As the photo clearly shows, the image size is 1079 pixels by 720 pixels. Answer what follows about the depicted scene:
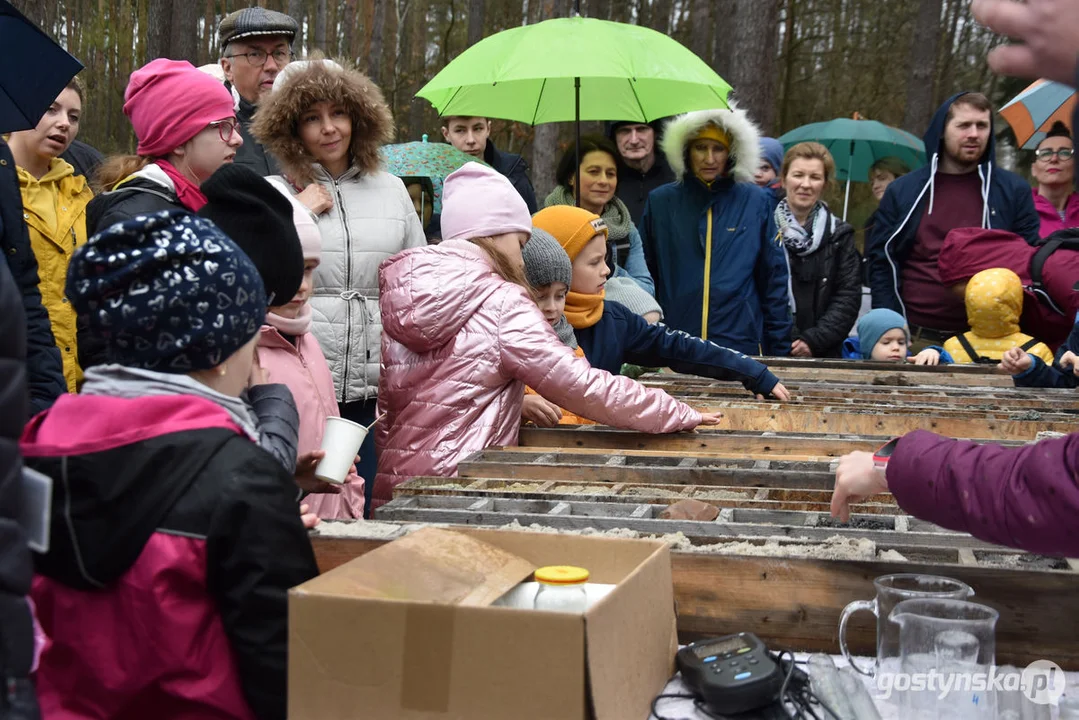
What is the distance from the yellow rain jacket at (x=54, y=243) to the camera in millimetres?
4859

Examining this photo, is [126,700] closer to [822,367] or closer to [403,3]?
[822,367]

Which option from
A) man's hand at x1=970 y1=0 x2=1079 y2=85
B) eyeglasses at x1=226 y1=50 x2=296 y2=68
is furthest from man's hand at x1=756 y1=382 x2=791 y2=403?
eyeglasses at x1=226 y1=50 x2=296 y2=68

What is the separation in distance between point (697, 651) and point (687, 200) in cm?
514

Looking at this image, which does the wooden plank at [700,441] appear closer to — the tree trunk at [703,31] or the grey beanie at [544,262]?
the grey beanie at [544,262]

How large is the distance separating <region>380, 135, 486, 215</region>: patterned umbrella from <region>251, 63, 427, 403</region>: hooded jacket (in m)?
1.86

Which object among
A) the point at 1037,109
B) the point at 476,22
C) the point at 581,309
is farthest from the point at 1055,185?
the point at 476,22

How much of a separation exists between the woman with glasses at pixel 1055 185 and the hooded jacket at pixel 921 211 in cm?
46

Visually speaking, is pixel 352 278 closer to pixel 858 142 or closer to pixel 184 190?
pixel 184 190

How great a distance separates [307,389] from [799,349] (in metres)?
4.52

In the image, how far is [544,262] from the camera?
14.0 feet

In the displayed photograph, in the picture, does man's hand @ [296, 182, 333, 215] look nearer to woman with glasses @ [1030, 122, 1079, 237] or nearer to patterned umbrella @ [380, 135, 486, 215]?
patterned umbrella @ [380, 135, 486, 215]

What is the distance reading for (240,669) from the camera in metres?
1.77

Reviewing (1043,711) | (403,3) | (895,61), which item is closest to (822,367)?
(1043,711)

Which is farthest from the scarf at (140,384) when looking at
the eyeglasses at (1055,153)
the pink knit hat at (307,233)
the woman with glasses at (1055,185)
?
the eyeglasses at (1055,153)
